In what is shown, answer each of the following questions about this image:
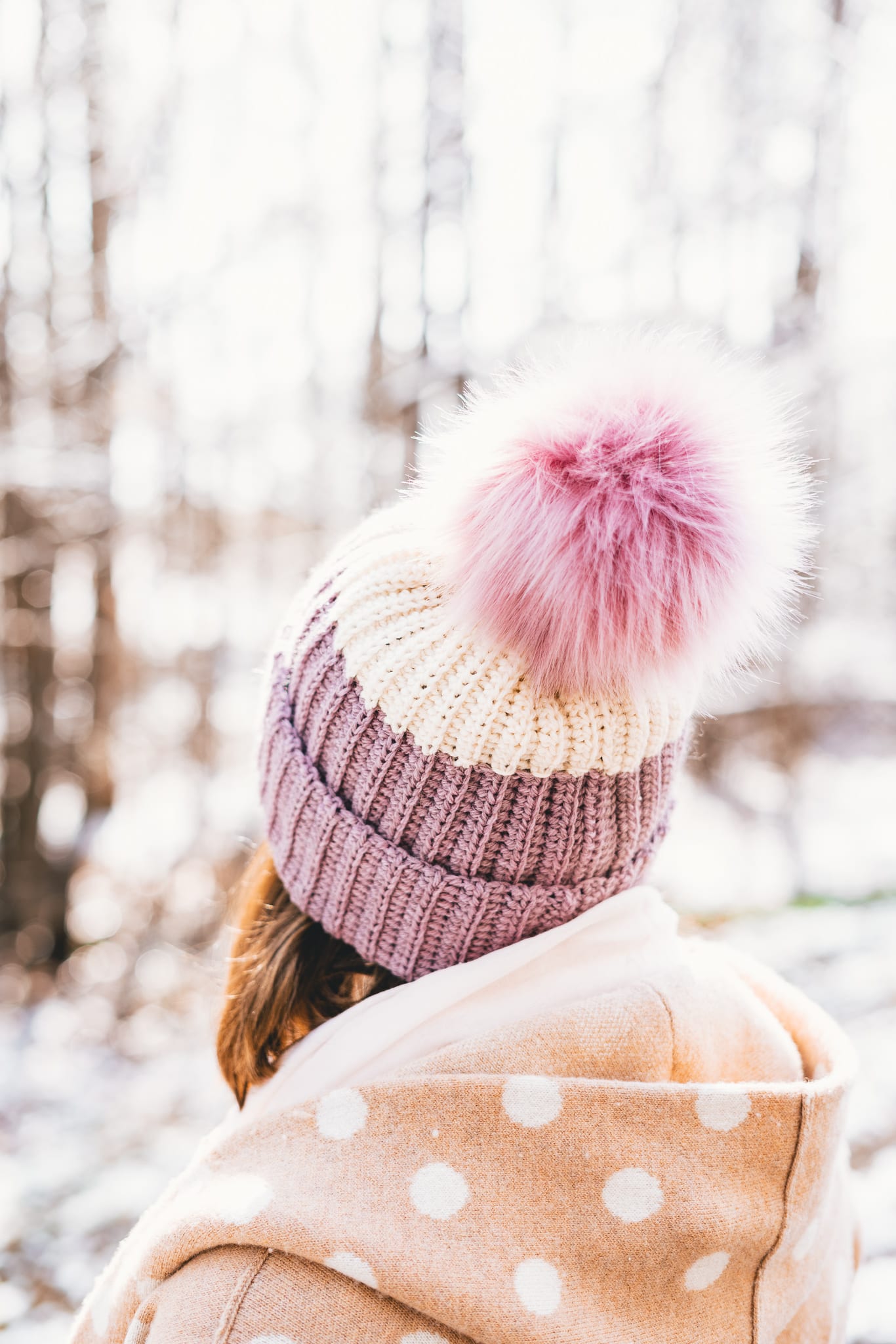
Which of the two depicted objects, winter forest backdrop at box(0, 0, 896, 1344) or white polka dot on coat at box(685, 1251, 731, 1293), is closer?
white polka dot on coat at box(685, 1251, 731, 1293)

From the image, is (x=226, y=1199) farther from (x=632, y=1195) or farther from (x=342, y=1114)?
(x=632, y=1195)

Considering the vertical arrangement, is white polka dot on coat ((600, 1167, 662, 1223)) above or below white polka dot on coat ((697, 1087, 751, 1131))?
below

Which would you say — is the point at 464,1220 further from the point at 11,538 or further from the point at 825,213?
the point at 825,213

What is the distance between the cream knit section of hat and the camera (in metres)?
0.90

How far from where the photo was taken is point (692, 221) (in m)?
4.66

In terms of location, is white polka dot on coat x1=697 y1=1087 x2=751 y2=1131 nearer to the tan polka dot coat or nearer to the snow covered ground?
the tan polka dot coat

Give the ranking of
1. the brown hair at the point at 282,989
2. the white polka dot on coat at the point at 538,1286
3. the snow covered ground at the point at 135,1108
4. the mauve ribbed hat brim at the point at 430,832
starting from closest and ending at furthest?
the white polka dot on coat at the point at 538,1286, the mauve ribbed hat brim at the point at 430,832, the brown hair at the point at 282,989, the snow covered ground at the point at 135,1108

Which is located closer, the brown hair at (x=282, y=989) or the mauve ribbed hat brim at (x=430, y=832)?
the mauve ribbed hat brim at (x=430, y=832)

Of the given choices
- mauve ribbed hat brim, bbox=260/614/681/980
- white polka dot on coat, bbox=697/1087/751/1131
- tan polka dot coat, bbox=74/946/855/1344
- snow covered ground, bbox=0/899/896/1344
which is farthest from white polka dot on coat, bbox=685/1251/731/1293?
snow covered ground, bbox=0/899/896/1344

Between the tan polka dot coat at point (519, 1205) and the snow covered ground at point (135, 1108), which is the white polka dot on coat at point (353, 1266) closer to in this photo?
the tan polka dot coat at point (519, 1205)

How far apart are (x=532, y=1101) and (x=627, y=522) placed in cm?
56

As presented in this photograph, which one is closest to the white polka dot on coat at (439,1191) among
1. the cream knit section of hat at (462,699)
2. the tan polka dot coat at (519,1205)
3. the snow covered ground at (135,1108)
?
the tan polka dot coat at (519,1205)

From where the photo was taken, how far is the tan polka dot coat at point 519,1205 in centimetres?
84

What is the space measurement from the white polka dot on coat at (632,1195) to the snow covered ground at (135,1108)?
166cm
